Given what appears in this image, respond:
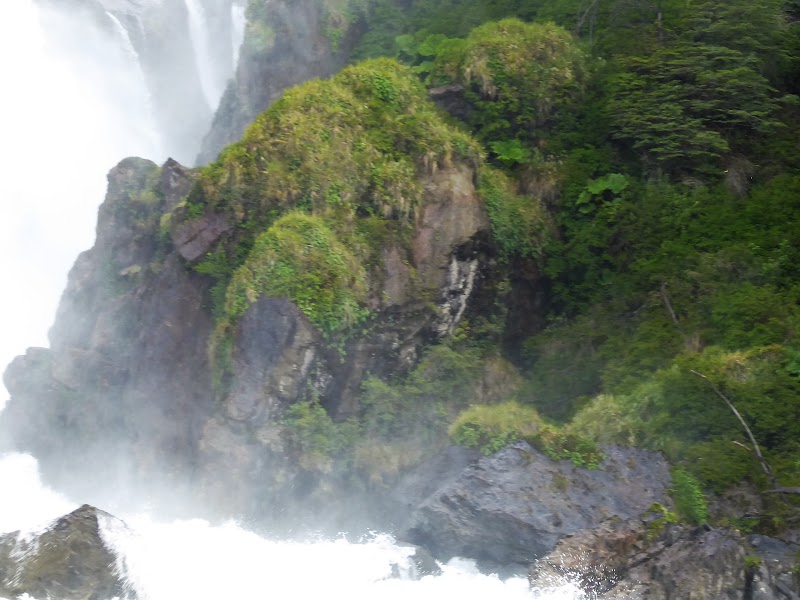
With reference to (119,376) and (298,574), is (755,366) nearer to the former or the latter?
(298,574)

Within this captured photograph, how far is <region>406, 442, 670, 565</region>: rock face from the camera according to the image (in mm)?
11703

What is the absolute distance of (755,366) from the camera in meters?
12.3

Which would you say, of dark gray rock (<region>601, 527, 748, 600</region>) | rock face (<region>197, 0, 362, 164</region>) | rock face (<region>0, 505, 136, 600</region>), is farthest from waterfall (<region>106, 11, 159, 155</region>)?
dark gray rock (<region>601, 527, 748, 600</region>)

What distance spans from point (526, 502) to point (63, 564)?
6.05 meters

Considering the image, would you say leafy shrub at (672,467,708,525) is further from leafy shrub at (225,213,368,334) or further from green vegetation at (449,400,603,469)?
leafy shrub at (225,213,368,334)

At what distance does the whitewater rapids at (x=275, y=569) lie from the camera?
11234 millimetres

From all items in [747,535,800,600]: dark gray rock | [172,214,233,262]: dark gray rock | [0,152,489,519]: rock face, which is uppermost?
[172,214,233,262]: dark gray rock

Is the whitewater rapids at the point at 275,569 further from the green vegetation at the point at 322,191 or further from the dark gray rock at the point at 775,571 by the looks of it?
the green vegetation at the point at 322,191

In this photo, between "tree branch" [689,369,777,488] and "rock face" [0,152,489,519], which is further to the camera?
"rock face" [0,152,489,519]

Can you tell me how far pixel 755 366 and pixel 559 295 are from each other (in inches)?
182

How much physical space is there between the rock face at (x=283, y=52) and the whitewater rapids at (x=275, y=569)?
1308 centimetres

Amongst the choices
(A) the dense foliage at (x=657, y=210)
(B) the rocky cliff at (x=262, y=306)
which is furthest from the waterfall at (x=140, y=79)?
(A) the dense foliage at (x=657, y=210)

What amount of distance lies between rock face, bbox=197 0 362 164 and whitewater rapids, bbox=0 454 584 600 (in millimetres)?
13080

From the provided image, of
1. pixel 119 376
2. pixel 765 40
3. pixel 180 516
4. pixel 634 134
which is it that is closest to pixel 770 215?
pixel 634 134
